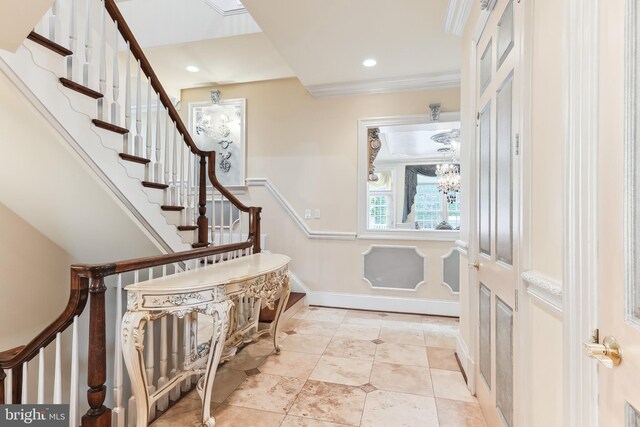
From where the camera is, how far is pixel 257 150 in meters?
4.16

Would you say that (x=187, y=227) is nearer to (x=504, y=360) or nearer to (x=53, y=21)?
(x=53, y=21)

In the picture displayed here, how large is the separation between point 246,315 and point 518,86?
2.67m

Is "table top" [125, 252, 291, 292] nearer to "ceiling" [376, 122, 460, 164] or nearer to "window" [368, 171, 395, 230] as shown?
"window" [368, 171, 395, 230]

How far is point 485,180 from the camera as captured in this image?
1.80 metres

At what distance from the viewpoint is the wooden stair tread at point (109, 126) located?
70.8 inches

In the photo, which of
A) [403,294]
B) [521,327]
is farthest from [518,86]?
[403,294]

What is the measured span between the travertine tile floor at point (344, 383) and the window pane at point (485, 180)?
1.04m

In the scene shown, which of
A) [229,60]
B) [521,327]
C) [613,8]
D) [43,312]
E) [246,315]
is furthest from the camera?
[229,60]

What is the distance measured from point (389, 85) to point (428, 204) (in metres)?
2.94

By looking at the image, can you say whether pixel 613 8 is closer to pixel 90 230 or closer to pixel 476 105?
pixel 476 105

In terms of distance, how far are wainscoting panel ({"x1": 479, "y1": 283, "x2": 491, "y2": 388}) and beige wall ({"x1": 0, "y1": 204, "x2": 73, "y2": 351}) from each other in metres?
3.84

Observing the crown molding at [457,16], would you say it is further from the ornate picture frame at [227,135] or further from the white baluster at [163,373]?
the white baluster at [163,373]

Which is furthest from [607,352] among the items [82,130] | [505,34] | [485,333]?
[82,130]

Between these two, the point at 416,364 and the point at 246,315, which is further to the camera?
the point at 246,315
